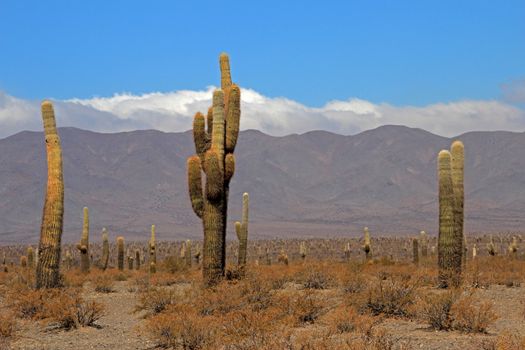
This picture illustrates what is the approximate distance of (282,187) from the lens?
17225 cm

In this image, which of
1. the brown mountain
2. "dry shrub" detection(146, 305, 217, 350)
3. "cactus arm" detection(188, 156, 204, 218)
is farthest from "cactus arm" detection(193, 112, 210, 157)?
the brown mountain

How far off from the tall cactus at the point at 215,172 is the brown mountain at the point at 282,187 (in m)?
96.8

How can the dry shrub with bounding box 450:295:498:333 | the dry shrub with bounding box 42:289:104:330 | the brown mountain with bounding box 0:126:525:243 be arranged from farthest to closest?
1. the brown mountain with bounding box 0:126:525:243
2. the dry shrub with bounding box 42:289:104:330
3. the dry shrub with bounding box 450:295:498:333

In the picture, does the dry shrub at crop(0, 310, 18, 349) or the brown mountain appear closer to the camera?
the dry shrub at crop(0, 310, 18, 349)

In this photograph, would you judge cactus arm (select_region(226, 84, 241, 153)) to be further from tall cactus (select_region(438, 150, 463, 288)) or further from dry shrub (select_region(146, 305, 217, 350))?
dry shrub (select_region(146, 305, 217, 350))

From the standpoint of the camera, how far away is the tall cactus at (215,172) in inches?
790

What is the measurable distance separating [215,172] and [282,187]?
152m

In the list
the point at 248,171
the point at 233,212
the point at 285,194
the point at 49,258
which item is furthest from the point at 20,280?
the point at 248,171

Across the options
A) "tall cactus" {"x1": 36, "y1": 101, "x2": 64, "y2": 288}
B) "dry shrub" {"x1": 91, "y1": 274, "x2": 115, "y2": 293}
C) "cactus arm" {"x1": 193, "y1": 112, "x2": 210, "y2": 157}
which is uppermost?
"cactus arm" {"x1": 193, "y1": 112, "x2": 210, "y2": 157}

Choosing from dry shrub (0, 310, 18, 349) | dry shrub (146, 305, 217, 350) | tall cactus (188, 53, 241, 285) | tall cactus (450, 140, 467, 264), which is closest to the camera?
dry shrub (146, 305, 217, 350)

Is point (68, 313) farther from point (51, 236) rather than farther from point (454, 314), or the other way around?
point (454, 314)

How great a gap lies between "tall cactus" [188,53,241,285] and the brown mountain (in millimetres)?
96804

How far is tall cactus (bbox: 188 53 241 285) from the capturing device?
20.1 meters

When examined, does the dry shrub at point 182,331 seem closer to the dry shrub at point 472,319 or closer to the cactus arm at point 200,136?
the dry shrub at point 472,319
